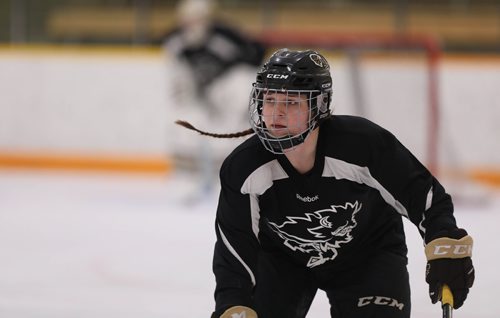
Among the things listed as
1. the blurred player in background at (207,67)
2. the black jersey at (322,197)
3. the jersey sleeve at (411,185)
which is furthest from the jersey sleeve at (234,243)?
the blurred player in background at (207,67)

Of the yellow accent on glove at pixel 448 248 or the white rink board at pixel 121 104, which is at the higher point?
the yellow accent on glove at pixel 448 248

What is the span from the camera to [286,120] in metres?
1.99

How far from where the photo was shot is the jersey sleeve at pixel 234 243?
2.08 meters

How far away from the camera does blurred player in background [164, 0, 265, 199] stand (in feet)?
20.6

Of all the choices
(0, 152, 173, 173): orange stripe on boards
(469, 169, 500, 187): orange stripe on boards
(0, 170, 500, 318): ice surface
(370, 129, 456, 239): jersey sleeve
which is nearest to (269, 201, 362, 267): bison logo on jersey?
(370, 129, 456, 239): jersey sleeve

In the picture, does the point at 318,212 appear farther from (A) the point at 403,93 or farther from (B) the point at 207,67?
(B) the point at 207,67

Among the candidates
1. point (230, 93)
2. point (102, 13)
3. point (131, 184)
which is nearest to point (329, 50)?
point (230, 93)

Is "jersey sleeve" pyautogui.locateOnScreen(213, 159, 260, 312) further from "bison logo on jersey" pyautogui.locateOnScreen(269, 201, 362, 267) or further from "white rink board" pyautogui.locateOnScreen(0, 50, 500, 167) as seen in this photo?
"white rink board" pyautogui.locateOnScreen(0, 50, 500, 167)

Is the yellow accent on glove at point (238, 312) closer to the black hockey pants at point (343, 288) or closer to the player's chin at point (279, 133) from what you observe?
the black hockey pants at point (343, 288)

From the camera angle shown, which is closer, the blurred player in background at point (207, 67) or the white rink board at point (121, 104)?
the blurred player in background at point (207, 67)

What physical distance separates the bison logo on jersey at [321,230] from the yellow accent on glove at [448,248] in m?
0.25

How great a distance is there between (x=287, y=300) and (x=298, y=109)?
567 mm

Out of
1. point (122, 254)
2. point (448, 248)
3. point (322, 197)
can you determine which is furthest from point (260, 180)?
point (122, 254)

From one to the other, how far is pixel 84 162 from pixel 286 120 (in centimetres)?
619
